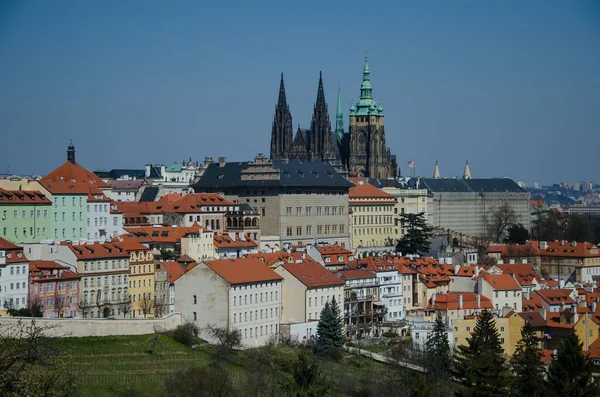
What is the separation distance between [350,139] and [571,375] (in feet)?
371

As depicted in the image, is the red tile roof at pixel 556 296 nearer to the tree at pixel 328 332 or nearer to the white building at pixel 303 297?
the white building at pixel 303 297

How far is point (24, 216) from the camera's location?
85875 mm

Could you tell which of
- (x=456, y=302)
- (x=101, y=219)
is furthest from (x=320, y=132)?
(x=456, y=302)

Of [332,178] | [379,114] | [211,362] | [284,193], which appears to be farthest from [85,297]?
[379,114]

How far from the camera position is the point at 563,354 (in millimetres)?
62094

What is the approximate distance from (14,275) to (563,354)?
26.8 metres

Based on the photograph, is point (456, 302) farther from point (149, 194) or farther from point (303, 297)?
point (149, 194)

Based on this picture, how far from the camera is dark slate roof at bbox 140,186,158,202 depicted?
128625mm

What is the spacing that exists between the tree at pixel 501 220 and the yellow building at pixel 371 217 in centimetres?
2000

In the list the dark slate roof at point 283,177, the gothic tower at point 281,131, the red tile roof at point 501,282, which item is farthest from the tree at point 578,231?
the red tile roof at point 501,282

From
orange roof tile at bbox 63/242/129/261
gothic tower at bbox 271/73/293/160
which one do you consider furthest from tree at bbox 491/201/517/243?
orange roof tile at bbox 63/242/129/261

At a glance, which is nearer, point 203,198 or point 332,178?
point 203,198

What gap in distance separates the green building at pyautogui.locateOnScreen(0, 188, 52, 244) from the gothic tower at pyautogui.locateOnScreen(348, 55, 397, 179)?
8477cm

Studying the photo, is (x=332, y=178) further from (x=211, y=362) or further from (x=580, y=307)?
(x=211, y=362)
